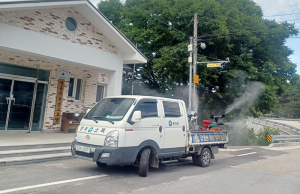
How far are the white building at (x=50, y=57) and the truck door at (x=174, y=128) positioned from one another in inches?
200

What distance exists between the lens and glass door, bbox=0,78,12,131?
1036cm

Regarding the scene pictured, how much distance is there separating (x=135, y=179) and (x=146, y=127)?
4.19ft

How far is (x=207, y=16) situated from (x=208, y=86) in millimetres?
5360

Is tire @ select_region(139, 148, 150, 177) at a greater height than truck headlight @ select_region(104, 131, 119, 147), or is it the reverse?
truck headlight @ select_region(104, 131, 119, 147)

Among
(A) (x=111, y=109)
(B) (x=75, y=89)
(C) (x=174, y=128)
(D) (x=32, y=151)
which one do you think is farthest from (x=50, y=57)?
(C) (x=174, y=128)

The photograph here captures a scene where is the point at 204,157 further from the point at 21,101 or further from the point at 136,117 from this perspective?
the point at 21,101

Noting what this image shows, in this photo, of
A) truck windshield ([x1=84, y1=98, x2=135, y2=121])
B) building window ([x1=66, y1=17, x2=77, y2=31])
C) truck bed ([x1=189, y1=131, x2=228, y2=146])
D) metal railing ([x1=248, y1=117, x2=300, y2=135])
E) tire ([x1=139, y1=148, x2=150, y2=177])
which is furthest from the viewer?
metal railing ([x1=248, y1=117, x2=300, y2=135])

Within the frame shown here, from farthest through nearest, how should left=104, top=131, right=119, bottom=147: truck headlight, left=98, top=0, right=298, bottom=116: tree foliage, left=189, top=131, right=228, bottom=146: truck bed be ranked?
left=98, top=0, right=298, bottom=116: tree foliage < left=189, top=131, right=228, bottom=146: truck bed < left=104, top=131, right=119, bottom=147: truck headlight

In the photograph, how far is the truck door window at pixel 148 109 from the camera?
258 inches

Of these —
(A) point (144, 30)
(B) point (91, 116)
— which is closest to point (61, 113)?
(B) point (91, 116)

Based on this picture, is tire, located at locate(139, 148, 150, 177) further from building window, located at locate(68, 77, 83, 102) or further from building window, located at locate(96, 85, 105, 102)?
building window, located at locate(96, 85, 105, 102)

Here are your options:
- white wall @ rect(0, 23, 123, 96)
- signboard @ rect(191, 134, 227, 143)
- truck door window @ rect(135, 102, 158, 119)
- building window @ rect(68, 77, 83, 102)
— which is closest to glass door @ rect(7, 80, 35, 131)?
building window @ rect(68, 77, 83, 102)

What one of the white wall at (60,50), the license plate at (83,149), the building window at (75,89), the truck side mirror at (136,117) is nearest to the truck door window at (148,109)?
the truck side mirror at (136,117)

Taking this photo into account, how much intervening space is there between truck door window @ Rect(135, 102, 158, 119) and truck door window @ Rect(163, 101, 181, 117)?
406mm
